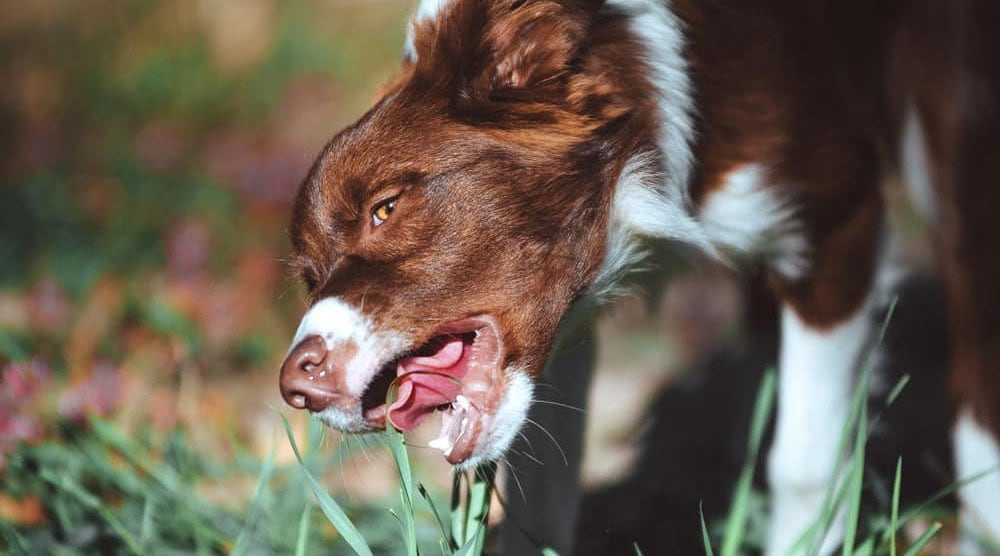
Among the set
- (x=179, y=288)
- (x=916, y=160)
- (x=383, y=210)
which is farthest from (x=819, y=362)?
(x=179, y=288)

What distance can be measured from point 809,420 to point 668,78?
2.86ft

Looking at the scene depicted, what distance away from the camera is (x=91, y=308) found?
3.92 m

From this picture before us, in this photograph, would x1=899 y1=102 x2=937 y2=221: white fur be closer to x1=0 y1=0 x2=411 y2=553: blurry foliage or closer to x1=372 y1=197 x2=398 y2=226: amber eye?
x1=0 y1=0 x2=411 y2=553: blurry foliage

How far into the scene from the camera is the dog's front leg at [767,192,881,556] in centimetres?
256

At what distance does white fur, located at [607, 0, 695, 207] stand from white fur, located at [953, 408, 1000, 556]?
95 cm

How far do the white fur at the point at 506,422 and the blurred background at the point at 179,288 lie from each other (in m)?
0.35

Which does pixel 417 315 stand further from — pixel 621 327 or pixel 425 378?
pixel 621 327

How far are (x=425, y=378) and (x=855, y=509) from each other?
0.72m

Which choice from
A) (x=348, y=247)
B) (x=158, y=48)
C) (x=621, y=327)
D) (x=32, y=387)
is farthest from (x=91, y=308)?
(x=158, y=48)

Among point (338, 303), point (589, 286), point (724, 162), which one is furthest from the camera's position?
point (724, 162)

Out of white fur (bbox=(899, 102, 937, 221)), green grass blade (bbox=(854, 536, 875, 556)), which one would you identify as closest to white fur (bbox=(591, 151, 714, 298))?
green grass blade (bbox=(854, 536, 875, 556))

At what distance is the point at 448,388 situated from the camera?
196 centimetres

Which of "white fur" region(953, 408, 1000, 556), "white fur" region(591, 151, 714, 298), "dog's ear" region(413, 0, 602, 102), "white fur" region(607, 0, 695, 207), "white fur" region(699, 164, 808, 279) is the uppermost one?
"dog's ear" region(413, 0, 602, 102)

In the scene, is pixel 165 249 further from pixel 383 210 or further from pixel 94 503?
pixel 383 210
